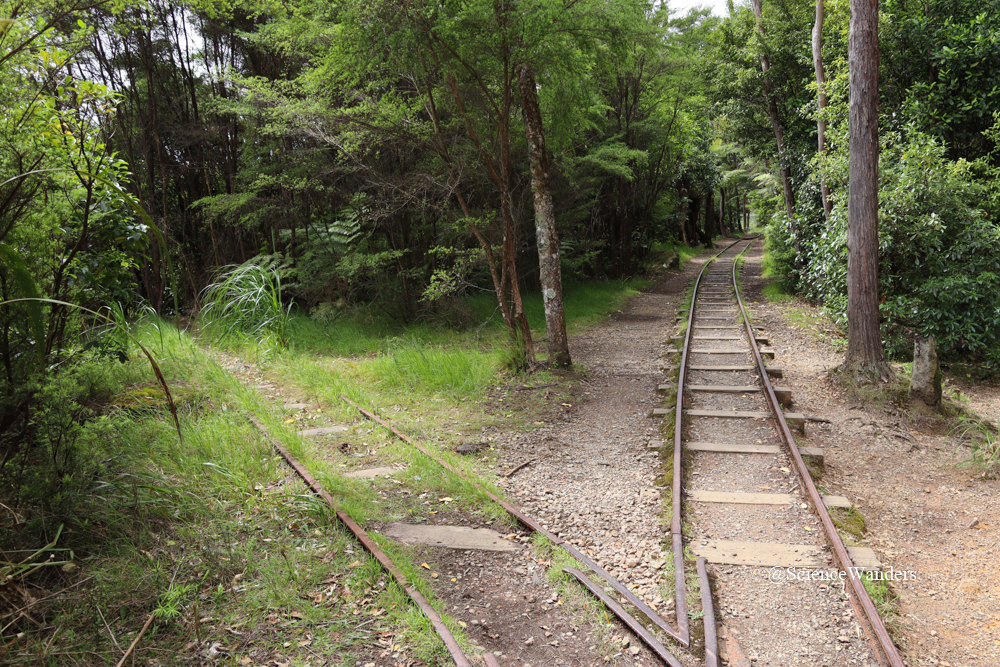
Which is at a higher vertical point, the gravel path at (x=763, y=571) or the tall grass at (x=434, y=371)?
the tall grass at (x=434, y=371)

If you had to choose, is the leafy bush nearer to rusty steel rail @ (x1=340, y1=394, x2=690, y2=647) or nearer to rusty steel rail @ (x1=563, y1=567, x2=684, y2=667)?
rusty steel rail @ (x1=340, y1=394, x2=690, y2=647)

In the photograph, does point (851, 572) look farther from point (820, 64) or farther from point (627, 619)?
point (820, 64)

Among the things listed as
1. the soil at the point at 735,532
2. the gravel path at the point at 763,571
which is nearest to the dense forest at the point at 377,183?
the soil at the point at 735,532

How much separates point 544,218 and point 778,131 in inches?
406

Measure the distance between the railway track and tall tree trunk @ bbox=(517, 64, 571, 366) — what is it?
2.31m

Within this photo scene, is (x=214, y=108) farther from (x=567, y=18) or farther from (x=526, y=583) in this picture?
(x=526, y=583)

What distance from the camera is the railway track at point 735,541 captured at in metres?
3.41

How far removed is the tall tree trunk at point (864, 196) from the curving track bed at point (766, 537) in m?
1.32

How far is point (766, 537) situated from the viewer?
4523mm

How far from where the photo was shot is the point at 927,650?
339 cm

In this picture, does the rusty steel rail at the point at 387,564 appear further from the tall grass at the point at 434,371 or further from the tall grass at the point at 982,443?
the tall grass at the point at 982,443

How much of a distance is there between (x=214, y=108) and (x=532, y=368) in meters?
10.1

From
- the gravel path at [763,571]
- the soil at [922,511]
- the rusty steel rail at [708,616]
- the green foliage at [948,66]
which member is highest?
the green foliage at [948,66]

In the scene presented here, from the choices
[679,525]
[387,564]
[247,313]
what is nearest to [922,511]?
[679,525]
